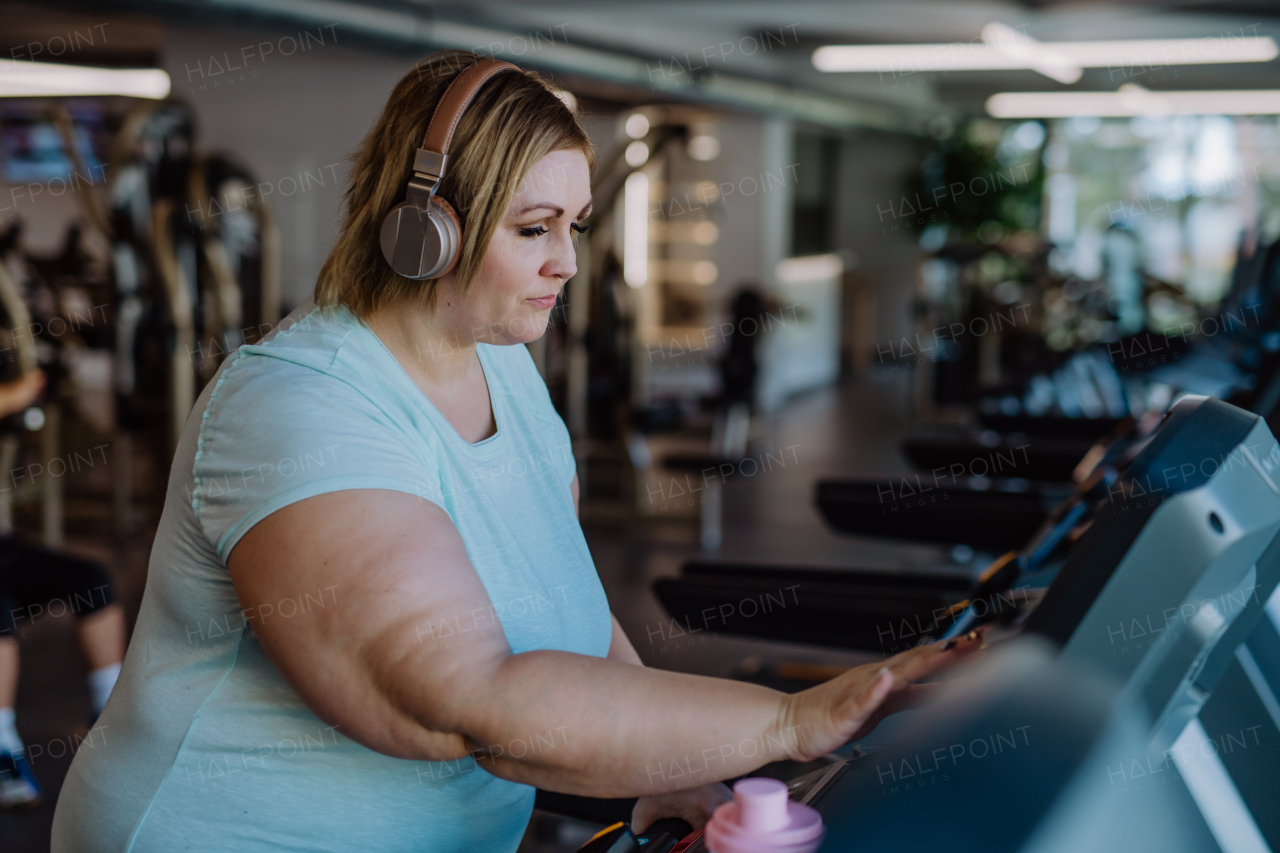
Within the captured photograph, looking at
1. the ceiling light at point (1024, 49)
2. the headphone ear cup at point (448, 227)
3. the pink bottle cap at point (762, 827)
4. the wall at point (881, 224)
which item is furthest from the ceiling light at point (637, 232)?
the pink bottle cap at point (762, 827)

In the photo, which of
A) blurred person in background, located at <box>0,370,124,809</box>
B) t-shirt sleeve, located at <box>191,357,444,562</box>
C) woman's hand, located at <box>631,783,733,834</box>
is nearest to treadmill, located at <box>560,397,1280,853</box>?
woman's hand, located at <box>631,783,733,834</box>

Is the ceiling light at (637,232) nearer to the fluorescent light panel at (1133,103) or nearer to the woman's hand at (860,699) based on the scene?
the fluorescent light panel at (1133,103)

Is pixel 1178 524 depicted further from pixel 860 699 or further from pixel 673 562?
pixel 673 562

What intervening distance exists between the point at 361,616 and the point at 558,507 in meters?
0.42

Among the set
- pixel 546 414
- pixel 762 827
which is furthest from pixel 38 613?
pixel 762 827

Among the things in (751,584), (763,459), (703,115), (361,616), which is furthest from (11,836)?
(703,115)

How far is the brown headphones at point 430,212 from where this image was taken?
90 cm

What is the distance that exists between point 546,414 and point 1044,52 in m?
7.29

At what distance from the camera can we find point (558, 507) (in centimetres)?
115

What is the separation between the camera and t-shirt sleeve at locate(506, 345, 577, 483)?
1.23m

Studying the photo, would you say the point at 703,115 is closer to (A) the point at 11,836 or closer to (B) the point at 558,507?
(A) the point at 11,836

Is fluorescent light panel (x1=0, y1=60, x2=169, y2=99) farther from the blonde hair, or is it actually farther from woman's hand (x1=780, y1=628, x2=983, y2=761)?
woman's hand (x1=780, y1=628, x2=983, y2=761)

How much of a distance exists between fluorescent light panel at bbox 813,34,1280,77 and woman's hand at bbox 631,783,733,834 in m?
6.75

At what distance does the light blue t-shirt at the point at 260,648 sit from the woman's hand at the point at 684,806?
176 millimetres
